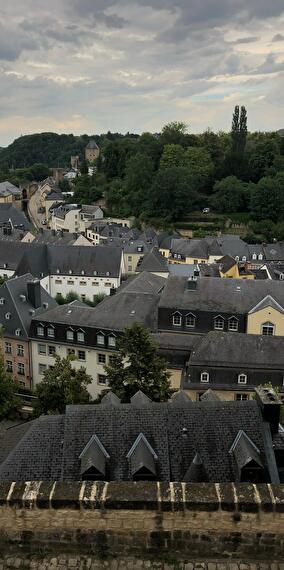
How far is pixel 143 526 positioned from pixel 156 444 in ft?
30.3

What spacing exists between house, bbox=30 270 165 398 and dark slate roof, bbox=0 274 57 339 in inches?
57.3

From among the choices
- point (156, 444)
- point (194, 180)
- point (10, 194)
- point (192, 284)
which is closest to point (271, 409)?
point (156, 444)

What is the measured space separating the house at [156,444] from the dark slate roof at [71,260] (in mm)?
45953

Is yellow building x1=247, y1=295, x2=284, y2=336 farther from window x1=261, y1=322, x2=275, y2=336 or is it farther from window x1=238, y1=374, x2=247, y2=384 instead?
window x1=238, y1=374, x2=247, y2=384

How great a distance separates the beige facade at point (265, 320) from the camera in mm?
32750

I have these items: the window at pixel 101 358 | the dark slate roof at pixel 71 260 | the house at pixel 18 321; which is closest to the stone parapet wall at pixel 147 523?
the window at pixel 101 358

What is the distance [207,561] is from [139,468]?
837 cm

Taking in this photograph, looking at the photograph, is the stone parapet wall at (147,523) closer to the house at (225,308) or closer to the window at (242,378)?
the window at (242,378)

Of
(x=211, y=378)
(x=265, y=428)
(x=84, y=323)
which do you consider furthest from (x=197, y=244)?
(x=265, y=428)

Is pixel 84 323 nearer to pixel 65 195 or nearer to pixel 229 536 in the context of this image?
pixel 229 536

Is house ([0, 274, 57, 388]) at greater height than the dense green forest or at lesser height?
lesser

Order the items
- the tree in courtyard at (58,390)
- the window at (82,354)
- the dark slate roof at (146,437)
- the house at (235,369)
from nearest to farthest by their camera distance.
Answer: the dark slate roof at (146,437)
the tree in courtyard at (58,390)
the house at (235,369)
the window at (82,354)

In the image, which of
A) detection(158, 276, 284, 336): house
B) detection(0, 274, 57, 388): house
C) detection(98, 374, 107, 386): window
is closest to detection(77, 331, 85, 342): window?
detection(98, 374, 107, 386): window

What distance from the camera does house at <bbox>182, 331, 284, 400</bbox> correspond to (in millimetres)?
26797
